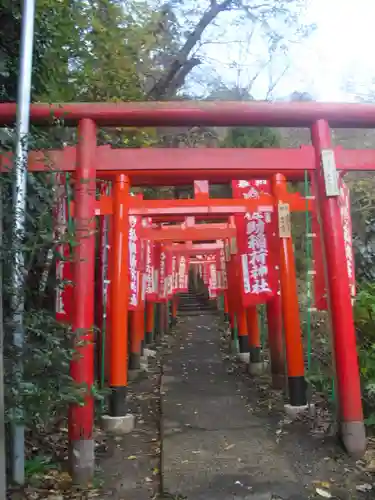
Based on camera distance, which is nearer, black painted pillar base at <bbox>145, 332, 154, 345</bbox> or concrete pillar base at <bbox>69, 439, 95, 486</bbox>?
concrete pillar base at <bbox>69, 439, 95, 486</bbox>

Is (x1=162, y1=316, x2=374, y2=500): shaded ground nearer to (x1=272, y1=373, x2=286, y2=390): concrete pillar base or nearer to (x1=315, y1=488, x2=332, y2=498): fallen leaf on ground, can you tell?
(x1=315, y1=488, x2=332, y2=498): fallen leaf on ground

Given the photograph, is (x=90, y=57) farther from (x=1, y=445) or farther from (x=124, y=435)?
(x=1, y=445)

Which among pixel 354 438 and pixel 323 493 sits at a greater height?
pixel 354 438

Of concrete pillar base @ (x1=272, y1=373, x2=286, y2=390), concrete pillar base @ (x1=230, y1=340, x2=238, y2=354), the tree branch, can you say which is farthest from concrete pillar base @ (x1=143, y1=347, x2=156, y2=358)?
the tree branch

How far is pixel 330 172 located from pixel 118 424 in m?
3.74

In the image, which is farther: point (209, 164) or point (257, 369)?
point (257, 369)

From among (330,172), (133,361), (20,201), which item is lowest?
(133,361)

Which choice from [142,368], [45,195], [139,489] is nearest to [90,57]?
[45,195]

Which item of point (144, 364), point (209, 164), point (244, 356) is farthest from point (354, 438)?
point (144, 364)

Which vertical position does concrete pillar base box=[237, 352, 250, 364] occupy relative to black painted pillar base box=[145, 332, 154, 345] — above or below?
below

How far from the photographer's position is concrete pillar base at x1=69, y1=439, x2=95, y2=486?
4152mm

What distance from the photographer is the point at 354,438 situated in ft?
14.7

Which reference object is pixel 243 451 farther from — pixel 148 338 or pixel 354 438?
pixel 148 338

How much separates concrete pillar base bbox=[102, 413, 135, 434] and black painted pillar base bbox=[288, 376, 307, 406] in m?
1.97
